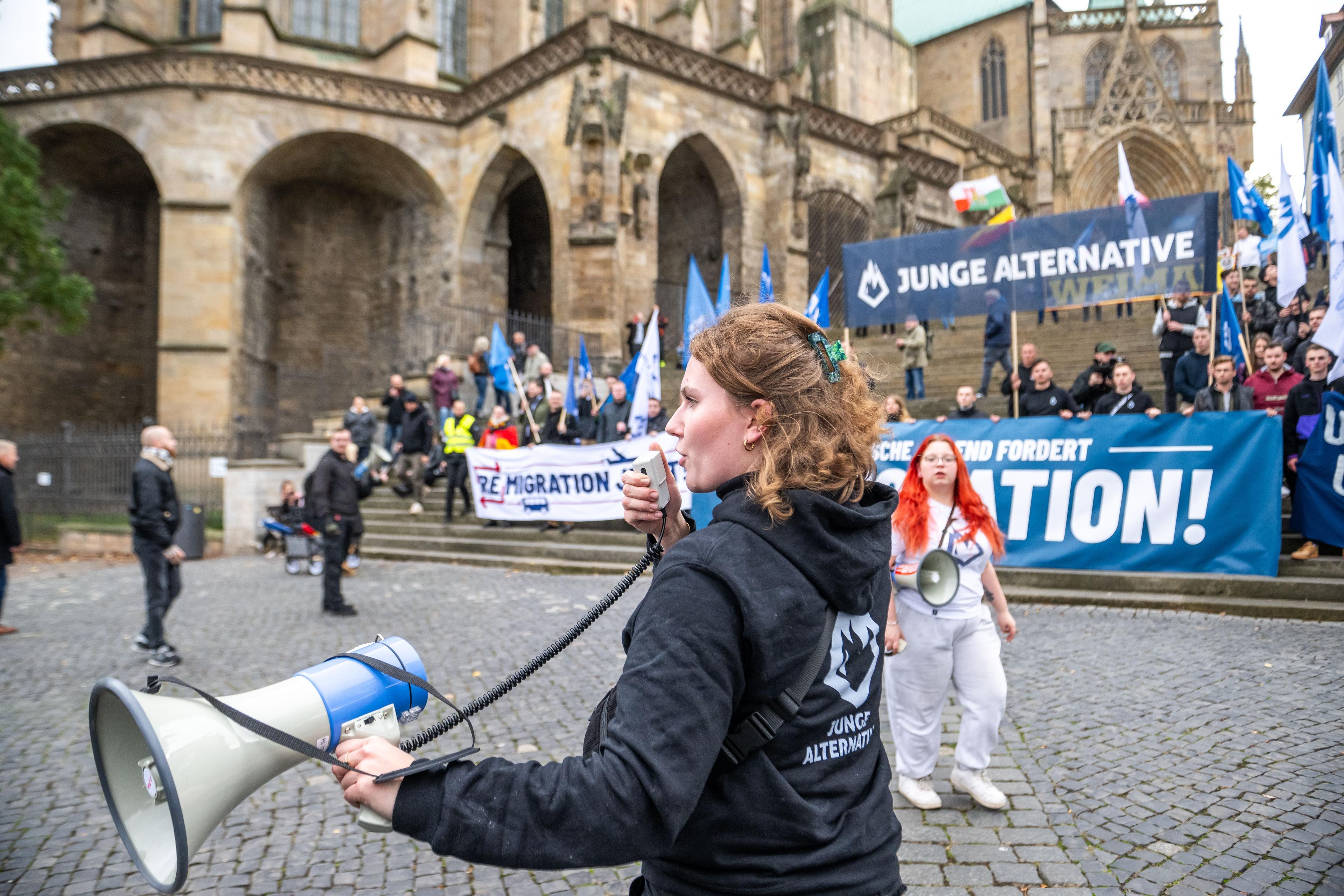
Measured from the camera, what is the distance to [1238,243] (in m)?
13.7

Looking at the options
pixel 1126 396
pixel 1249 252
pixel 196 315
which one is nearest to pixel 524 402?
pixel 1126 396

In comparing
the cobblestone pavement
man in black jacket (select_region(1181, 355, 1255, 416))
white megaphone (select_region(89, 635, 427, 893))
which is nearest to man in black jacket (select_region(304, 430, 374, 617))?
the cobblestone pavement

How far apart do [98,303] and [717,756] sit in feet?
94.6

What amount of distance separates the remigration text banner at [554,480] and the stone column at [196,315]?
11.8 m

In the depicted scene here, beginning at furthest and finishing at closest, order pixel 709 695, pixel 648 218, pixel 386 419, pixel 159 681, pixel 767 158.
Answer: pixel 767 158
pixel 648 218
pixel 386 419
pixel 159 681
pixel 709 695

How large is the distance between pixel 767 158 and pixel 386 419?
1270 centimetres

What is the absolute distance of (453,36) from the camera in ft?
85.0

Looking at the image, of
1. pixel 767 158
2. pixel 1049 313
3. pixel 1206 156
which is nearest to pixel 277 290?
pixel 767 158

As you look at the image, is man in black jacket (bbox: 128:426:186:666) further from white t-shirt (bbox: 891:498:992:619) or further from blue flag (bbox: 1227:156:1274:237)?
blue flag (bbox: 1227:156:1274:237)

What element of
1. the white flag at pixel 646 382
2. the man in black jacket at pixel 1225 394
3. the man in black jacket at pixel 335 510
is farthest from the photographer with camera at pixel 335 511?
the man in black jacket at pixel 1225 394

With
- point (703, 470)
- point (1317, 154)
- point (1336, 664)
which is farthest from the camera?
point (1317, 154)

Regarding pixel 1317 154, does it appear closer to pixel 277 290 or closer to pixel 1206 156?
pixel 277 290

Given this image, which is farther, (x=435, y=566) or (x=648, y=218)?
(x=648, y=218)

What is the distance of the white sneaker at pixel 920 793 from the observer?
3.43 m
